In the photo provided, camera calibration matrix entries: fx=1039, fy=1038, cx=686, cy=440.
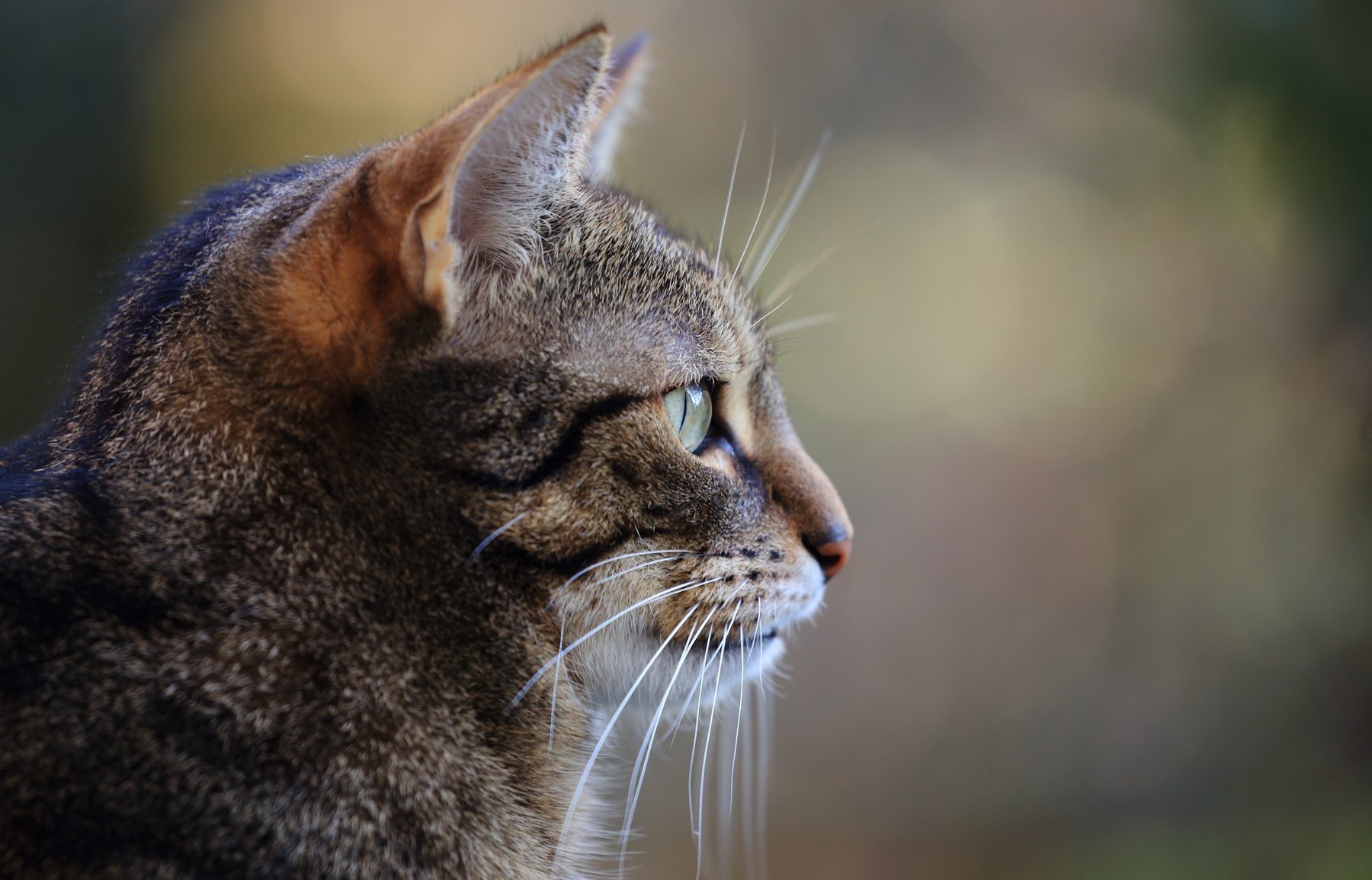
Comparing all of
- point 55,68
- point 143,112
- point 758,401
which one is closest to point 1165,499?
point 758,401

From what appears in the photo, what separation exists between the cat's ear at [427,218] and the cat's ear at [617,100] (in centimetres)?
38

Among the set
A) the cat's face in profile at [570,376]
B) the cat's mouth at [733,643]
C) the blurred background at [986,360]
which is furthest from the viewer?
Answer: the blurred background at [986,360]

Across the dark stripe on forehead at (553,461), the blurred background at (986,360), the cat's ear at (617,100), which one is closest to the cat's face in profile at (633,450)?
the dark stripe on forehead at (553,461)

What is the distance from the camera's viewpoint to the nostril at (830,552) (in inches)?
50.8

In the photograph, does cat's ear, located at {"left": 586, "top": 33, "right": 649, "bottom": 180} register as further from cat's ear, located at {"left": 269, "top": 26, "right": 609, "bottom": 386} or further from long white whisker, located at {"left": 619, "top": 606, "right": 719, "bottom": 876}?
long white whisker, located at {"left": 619, "top": 606, "right": 719, "bottom": 876}

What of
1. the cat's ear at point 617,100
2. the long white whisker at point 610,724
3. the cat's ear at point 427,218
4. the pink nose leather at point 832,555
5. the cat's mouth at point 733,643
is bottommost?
the long white whisker at point 610,724

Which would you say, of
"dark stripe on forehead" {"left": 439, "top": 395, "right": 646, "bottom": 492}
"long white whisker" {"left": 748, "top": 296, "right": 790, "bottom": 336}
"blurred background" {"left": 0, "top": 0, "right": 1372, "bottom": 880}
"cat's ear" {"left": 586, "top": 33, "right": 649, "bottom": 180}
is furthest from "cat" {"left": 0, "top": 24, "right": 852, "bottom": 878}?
"blurred background" {"left": 0, "top": 0, "right": 1372, "bottom": 880}

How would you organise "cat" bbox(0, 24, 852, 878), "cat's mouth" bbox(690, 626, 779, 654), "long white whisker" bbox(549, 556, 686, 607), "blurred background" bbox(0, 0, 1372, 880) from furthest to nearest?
"blurred background" bbox(0, 0, 1372, 880) < "cat's mouth" bbox(690, 626, 779, 654) < "long white whisker" bbox(549, 556, 686, 607) < "cat" bbox(0, 24, 852, 878)

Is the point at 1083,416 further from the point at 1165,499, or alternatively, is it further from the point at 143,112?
the point at 143,112

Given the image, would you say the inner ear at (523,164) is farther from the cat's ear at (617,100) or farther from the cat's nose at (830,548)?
the cat's nose at (830,548)

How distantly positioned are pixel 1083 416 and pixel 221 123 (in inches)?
117

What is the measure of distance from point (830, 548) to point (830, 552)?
10mm

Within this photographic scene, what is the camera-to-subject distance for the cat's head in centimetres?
99

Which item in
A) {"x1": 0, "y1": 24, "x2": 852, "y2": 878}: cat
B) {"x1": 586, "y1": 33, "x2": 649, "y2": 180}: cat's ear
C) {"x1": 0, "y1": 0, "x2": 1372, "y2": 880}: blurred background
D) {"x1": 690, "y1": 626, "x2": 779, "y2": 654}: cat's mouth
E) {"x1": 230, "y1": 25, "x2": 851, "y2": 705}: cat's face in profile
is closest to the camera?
{"x1": 0, "y1": 24, "x2": 852, "y2": 878}: cat
